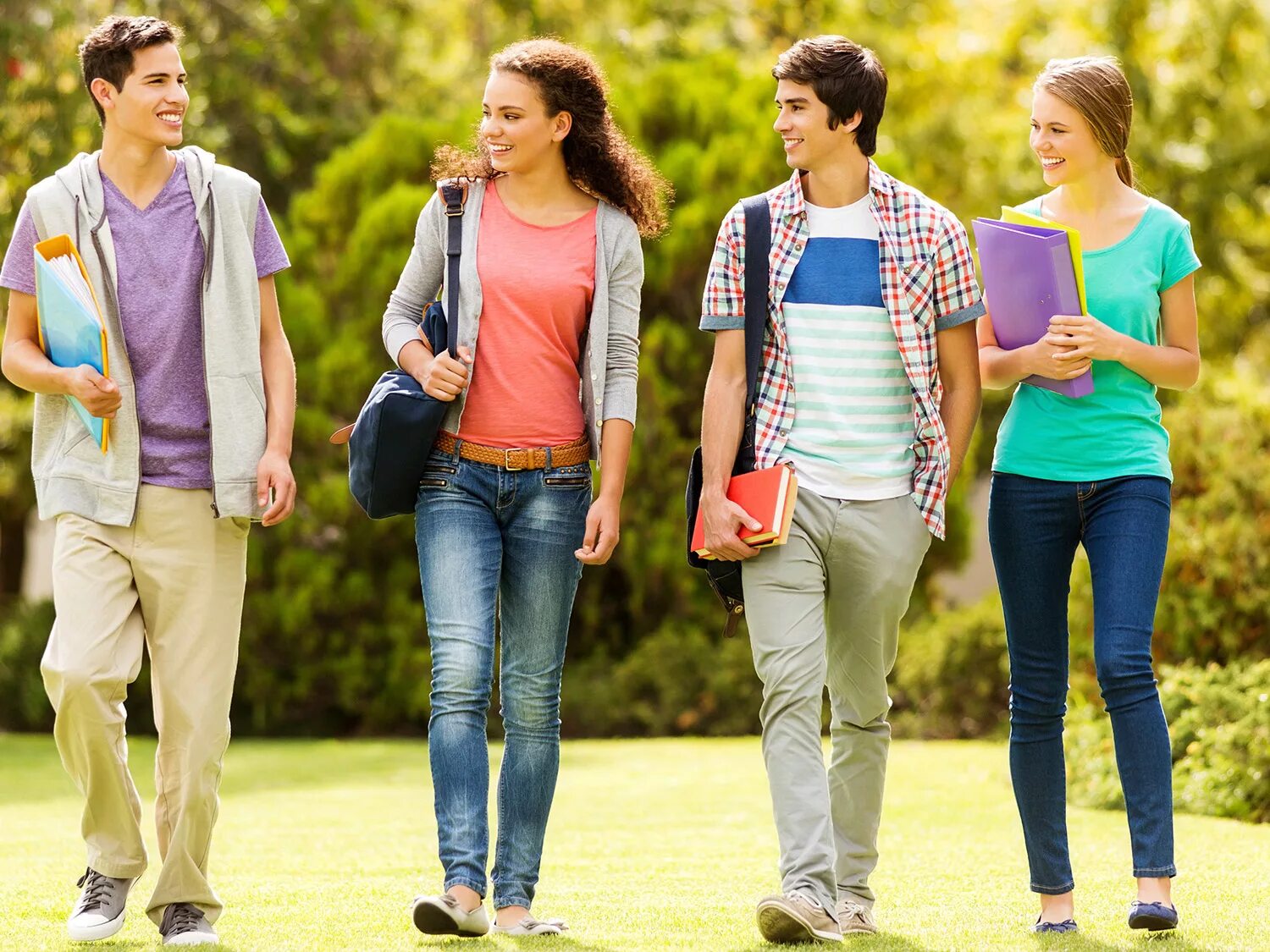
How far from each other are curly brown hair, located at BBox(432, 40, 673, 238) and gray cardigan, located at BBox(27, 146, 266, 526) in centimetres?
66

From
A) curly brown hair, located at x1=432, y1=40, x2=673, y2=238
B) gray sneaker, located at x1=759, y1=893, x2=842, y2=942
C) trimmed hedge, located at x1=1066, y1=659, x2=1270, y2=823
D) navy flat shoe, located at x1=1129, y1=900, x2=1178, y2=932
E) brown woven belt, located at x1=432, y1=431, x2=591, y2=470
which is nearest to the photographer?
gray sneaker, located at x1=759, y1=893, x2=842, y2=942

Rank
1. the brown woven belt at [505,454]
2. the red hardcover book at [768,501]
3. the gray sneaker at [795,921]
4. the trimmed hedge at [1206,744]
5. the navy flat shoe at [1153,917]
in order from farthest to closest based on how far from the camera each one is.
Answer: the trimmed hedge at [1206,744], the brown woven belt at [505,454], the red hardcover book at [768,501], the navy flat shoe at [1153,917], the gray sneaker at [795,921]

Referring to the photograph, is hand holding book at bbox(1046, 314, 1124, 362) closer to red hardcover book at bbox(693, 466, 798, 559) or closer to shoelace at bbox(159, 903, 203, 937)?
red hardcover book at bbox(693, 466, 798, 559)

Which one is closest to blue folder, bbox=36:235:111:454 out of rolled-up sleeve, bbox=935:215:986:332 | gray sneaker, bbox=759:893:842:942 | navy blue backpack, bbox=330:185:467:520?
navy blue backpack, bbox=330:185:467:520

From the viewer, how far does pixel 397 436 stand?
473 cm

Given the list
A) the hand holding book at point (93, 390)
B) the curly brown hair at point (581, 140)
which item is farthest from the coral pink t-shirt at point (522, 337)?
the hand holding book at point (93, 390)

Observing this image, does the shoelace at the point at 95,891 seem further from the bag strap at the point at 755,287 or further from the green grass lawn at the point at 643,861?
A: the bag strap at the point at 755,287

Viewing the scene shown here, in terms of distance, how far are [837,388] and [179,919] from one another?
223cm

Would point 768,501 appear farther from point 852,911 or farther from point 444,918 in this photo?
point 444,918

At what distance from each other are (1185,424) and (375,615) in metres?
6.22

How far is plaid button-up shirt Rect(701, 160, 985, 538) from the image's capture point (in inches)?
187

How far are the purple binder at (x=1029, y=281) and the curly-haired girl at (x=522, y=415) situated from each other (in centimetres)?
97

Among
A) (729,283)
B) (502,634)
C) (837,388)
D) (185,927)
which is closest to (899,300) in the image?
(837,388)

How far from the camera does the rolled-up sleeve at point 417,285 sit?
16.2 feet
